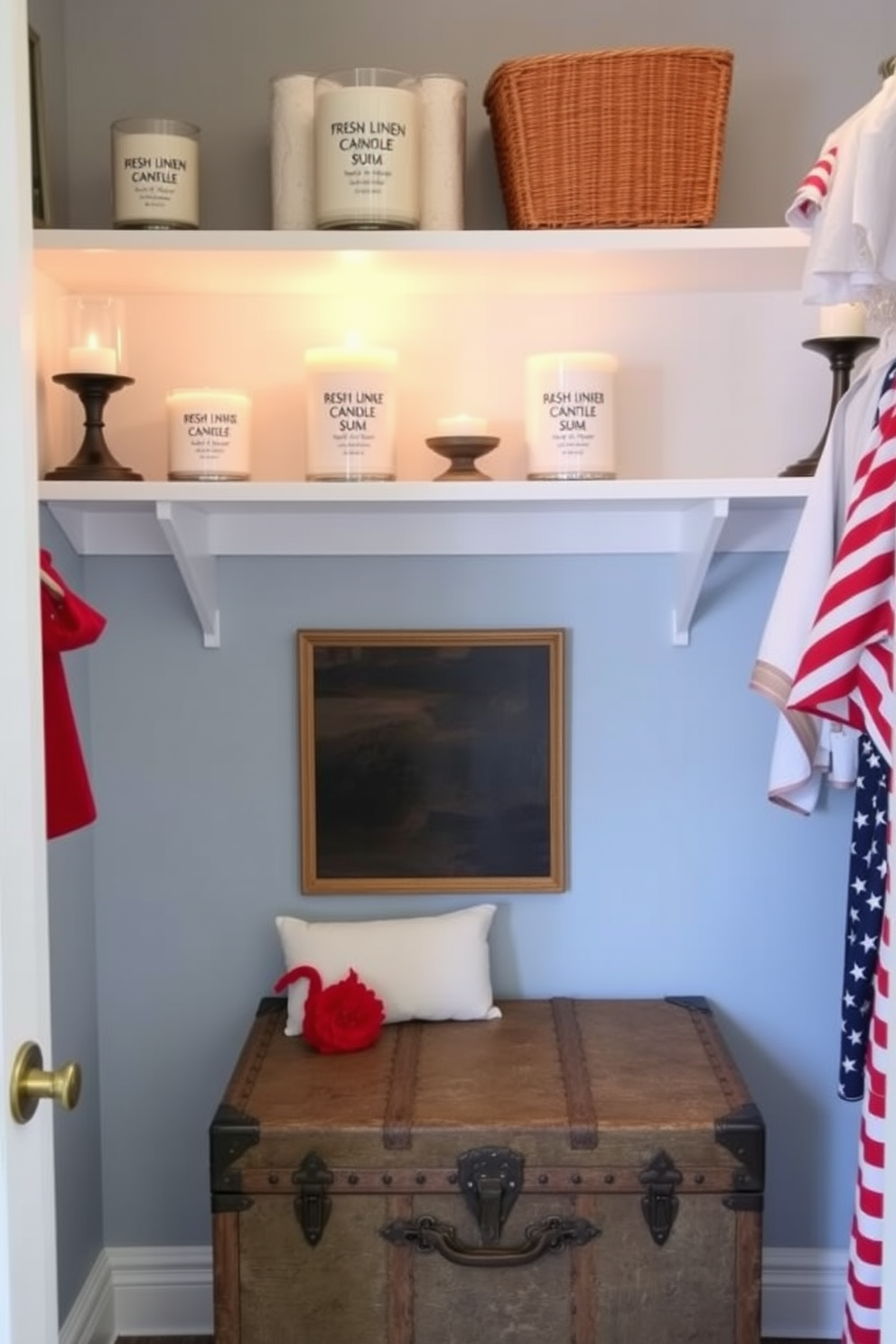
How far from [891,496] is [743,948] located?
959mm

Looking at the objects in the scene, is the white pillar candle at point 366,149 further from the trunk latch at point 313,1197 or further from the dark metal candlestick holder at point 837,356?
the trunk latch at point 313,1197

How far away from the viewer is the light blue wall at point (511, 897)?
6.77 ft

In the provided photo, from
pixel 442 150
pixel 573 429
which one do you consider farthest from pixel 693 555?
pixel 442 150

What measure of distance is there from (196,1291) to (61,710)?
118 centimetres

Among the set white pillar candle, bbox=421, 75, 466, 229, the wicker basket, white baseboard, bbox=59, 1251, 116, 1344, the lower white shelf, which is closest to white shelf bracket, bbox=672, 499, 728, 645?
the lower white shelf

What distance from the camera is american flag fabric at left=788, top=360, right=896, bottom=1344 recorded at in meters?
1.38

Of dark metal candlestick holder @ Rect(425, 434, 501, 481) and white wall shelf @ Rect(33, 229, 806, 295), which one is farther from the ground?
white wall shelf @ Rect(33, 229, 806, 295)

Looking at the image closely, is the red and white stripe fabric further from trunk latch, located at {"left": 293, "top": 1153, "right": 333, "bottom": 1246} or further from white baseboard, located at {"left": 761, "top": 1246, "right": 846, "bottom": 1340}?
white baseboard, located at {"left": 761, "top": 1246, "right": 846, "bottom": 1340}

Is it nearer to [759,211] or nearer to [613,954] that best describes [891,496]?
[759,211]

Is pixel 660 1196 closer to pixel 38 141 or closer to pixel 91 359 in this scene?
pixel 91 359

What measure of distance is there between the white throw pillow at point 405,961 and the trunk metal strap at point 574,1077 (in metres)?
0.10

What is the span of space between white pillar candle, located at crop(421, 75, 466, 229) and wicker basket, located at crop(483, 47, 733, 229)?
0.05 m

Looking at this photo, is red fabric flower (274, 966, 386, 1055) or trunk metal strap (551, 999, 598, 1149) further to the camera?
red fabric flower (274, 966, 386, 1055)

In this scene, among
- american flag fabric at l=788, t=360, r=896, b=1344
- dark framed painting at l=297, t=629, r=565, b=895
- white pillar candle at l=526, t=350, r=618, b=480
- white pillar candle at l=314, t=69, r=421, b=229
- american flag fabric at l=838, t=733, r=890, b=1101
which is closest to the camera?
american flag fabric at l=788, t=360, r=896, b=1344
